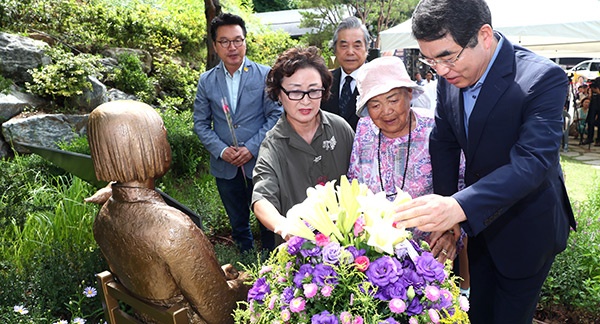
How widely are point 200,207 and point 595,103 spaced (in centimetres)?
923

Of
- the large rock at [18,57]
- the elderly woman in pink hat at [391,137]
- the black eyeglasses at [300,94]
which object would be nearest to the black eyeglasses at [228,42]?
the black eyeglasses at [300,94]

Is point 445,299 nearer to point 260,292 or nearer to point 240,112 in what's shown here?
point 260,292

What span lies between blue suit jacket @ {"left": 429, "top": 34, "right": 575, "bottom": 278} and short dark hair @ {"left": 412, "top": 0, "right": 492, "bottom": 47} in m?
0.24

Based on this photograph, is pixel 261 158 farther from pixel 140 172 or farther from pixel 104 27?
pixel 104 27

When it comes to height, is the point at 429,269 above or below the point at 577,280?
above

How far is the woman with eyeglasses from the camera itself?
7.79 ft

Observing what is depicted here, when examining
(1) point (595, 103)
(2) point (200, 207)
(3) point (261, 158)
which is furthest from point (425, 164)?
(1) point (595, 103)

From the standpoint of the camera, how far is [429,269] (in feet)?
4.50

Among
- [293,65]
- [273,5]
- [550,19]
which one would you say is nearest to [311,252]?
[293,65]

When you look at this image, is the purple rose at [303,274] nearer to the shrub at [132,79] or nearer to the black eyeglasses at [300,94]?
the black eyeglasses at [300,94]

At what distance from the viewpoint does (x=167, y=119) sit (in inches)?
257

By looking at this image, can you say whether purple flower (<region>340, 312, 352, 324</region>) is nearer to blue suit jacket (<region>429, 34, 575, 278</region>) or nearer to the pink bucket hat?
blue suit jacket (<region>429, 34, 575, 278</region>)

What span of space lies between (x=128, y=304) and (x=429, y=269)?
4.04ft

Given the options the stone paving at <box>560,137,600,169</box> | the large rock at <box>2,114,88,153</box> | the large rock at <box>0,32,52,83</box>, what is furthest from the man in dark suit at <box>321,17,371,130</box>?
the stone paving at <box>560,137,600,169</box>
